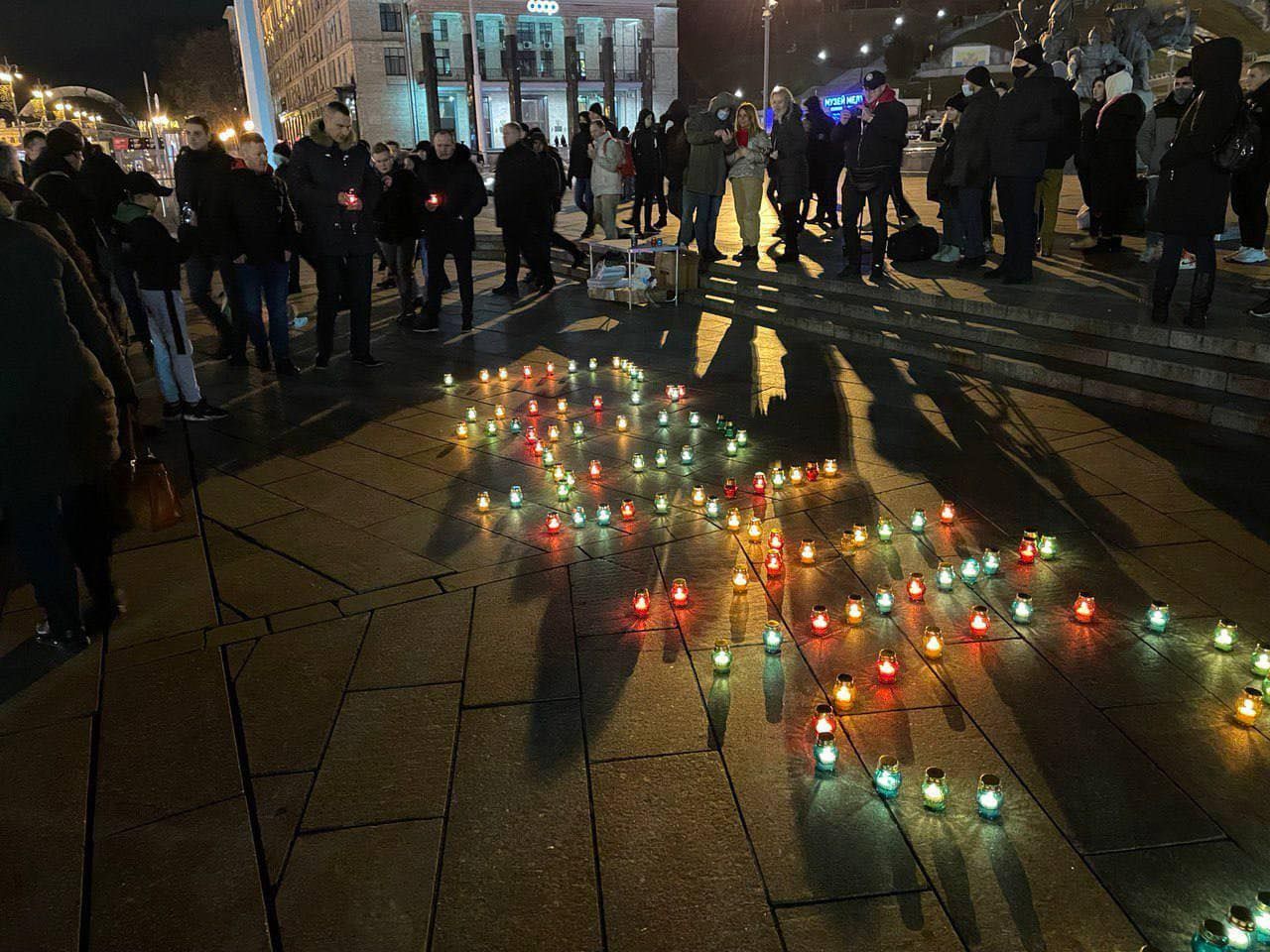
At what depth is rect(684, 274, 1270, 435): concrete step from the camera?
6113mm

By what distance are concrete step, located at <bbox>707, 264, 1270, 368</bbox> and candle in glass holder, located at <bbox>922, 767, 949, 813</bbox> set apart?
212 inches

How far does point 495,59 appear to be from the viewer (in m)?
50.6

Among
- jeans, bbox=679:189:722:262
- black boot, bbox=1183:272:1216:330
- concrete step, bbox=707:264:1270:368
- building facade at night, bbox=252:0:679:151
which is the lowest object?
concrete step, bbox=707:264:1270:368

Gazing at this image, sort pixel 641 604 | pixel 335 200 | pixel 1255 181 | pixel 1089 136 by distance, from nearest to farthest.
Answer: pixel 641 604, pixel 335 200, pixel 1255 181, pixel 1089 136

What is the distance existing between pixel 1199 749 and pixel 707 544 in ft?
7.25

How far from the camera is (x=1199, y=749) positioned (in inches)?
113

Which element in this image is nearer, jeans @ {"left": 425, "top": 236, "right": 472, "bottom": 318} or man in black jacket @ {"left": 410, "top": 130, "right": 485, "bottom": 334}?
man in black jacket @ {"left": 410, "top": 130, "right": 485, "bottom": 334}

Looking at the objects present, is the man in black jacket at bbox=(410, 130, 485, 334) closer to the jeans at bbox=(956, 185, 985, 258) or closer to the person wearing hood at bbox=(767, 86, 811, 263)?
the person wearing hood at bbox=(767, 86, 811, 263)

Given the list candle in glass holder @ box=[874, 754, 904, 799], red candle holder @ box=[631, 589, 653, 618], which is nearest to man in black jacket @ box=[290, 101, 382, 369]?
red candle holder @ box=[631, 589, 653, 618]

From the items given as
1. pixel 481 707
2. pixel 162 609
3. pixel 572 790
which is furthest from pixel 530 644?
pixel 162 609

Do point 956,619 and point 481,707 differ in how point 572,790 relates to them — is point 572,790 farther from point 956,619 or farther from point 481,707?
point 956,619

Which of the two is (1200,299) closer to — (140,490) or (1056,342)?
(1056,342)

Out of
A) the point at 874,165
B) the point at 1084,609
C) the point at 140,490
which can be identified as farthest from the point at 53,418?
the point at 874,165

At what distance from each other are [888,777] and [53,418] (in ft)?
10.3
